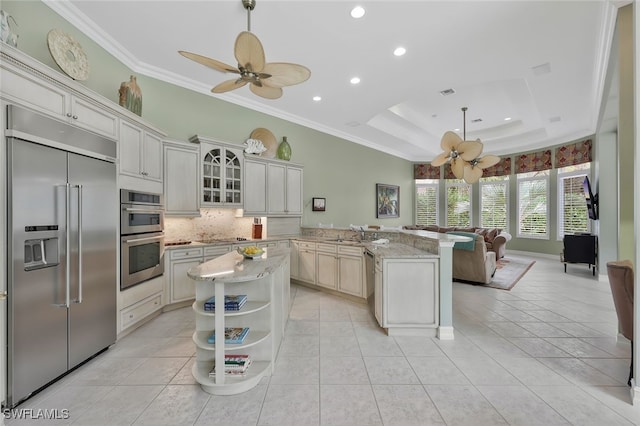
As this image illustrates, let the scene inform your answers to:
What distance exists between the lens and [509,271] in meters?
5.84

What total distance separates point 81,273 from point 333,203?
15.9 feet

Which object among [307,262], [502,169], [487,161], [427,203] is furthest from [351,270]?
[502,169]

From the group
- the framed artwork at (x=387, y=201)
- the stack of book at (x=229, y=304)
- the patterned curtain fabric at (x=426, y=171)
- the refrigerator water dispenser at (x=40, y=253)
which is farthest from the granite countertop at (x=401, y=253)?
the patterned curtain fabric at (x=426, y=171)

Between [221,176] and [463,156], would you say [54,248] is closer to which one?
[221,176]

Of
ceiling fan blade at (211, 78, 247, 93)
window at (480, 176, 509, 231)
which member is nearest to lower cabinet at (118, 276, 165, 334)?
ceiling fan blade at (211, 78, 247, 93)

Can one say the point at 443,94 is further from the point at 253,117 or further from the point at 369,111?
the point at 253,117

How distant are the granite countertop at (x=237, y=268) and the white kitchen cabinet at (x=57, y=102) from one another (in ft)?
5.20

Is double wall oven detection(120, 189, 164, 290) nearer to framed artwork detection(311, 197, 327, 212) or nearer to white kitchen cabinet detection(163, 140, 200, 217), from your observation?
white kitchen cabinet detection(163, 140, 200, 217)

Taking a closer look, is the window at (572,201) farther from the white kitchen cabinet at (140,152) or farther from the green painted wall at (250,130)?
the white kitchen cabinet at (140,152)

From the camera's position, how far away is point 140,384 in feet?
6.64

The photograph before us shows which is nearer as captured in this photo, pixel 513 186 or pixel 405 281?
pixel 405 281

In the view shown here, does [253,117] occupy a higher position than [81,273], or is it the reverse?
[253,117]

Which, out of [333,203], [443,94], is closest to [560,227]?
[443,94]

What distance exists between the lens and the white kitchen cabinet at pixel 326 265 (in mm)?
4133
